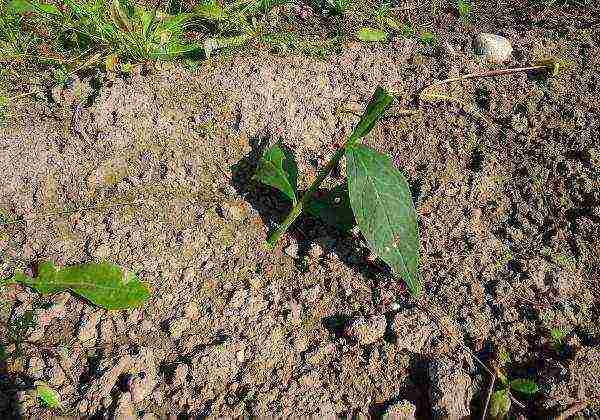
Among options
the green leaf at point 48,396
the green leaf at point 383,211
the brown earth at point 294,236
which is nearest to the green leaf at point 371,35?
the brown earth at point 294,236

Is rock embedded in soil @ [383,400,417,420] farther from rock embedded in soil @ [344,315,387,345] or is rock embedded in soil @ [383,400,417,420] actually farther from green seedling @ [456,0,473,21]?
green seedling @ [456,0,473,21]

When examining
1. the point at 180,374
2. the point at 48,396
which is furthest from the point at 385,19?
the point at 48,396

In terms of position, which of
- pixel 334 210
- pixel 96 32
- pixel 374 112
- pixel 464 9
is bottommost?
pixel 334 210

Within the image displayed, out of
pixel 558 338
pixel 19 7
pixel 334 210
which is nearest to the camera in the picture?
pixel 558 338

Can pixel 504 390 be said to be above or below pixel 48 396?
above

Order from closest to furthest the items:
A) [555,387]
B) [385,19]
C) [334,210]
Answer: [555,387] < [334,210] < [385,19]

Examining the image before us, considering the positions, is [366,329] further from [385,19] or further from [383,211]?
[385,19]

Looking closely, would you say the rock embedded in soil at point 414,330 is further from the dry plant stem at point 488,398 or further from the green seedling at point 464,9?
Answer: the green seedling at point 464,9
